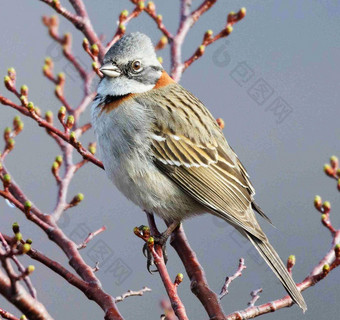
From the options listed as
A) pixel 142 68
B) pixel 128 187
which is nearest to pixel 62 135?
pixel 128 187

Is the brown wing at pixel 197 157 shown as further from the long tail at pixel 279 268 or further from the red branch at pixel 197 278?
the red branch at pixel 197 278

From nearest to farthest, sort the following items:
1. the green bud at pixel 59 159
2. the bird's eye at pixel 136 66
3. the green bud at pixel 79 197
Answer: the green bud at pixel 79 197, the green bud at pixel 59 159, the bird's eye at pixel 136 66

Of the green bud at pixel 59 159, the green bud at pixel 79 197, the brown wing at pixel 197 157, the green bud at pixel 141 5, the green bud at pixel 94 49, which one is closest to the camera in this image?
the green bud at pixel 79 197

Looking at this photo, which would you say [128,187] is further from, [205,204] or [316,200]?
[316,200]

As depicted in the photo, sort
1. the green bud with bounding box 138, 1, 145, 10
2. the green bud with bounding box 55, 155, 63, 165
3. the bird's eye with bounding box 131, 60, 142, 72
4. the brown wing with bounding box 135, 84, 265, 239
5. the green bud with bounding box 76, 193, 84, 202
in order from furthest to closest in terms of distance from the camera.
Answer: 1. the green bud with bounding box 138, 1, 145, 10
2. the bird's eye with bounding box 131, 60, 142, 72
3. the brown wing with bounding box 135, 84, 265, 239
4. the green bud with bounding box 55, 155, 63, 165
5. the green bud with bounding box 76, 193, 84, 202

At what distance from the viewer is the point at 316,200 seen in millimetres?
3270

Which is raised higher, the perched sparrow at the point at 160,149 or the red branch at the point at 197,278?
the perched sparrow at the point at 160,149

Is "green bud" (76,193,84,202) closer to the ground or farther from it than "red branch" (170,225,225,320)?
closer to the ground

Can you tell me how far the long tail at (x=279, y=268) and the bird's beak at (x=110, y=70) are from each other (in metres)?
1.26

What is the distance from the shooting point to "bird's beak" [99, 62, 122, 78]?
11.5 feet

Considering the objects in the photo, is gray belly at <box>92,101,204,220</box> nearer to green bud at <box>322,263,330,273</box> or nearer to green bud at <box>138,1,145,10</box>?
green bud at <box>138,1,145,10</box>

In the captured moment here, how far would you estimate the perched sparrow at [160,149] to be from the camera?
3.50 metres

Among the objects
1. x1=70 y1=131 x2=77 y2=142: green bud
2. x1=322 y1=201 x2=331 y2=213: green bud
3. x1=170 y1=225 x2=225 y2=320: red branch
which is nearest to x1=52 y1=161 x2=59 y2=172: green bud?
x1=70 y1=131 x2=77 y2=142: green bud

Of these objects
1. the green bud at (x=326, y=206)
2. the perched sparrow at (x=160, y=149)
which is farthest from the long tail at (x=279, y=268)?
the green bud at (x=326, y=206)
